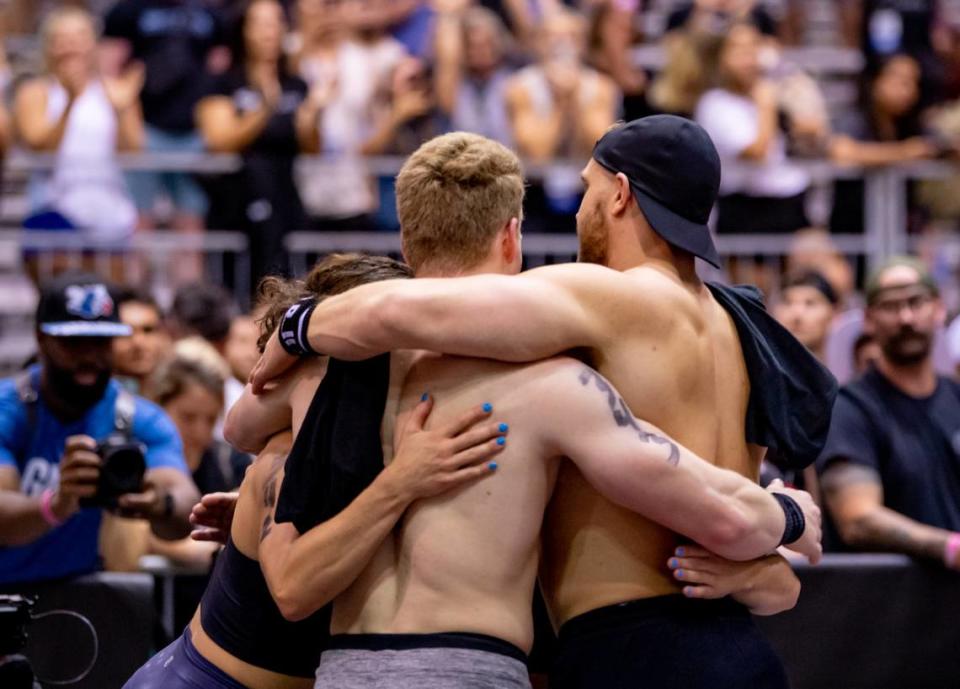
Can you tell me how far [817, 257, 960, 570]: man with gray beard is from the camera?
19.4 ft

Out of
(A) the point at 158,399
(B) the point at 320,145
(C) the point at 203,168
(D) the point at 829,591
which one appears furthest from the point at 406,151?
(D) the point at 829,591

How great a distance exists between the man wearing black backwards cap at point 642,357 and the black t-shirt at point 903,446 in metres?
2.45

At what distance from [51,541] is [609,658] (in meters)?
2.68

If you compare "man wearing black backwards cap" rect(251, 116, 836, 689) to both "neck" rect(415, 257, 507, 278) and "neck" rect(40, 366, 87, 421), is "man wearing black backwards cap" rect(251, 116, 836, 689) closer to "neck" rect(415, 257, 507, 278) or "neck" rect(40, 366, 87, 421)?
"neck" rect(415, 257, 507, 278)

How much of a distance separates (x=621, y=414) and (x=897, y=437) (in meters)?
3.10

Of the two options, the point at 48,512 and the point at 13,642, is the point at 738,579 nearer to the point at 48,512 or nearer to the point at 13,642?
the point at 13,642

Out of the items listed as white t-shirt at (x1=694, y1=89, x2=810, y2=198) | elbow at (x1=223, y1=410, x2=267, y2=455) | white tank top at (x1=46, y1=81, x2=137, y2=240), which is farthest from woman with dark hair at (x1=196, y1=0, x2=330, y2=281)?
elbow at (x1=223, y1=410, x2=267, y2=455)

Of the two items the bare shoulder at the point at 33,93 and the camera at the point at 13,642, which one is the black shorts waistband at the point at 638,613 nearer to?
the camera at the point at 13,642

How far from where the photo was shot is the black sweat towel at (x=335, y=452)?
3418mm

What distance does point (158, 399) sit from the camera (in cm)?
665

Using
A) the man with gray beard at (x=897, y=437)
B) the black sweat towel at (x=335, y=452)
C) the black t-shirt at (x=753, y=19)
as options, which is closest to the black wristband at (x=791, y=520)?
the black sweat towel at (x=335, y=452)

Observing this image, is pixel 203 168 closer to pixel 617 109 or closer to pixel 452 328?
pixel 617 109

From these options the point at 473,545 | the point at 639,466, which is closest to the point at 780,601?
the point at 639,466

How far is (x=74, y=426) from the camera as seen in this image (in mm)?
5738
